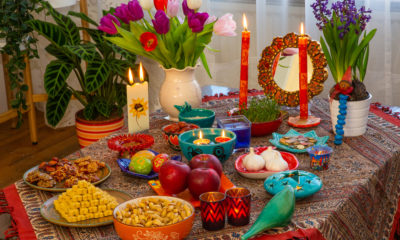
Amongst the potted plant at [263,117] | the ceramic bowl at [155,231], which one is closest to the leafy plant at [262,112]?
the potted plant at [263,117]

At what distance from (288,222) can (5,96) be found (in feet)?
10.7

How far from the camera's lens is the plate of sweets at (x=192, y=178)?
125 cm

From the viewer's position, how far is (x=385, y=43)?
2.72m

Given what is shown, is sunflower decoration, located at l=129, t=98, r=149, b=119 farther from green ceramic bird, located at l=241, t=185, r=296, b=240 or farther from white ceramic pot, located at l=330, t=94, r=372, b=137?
green ceramic bird, located at l=241, t=185, r=296, b=240

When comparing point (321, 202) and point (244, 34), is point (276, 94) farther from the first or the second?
point (321, 202)

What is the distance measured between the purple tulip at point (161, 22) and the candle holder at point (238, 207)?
2.43 feet

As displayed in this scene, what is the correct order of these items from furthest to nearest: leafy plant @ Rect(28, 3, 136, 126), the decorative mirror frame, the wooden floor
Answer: the wooden floor, leafy plant @ Rect(28, 3, 136, 126), the decorative mirror frame

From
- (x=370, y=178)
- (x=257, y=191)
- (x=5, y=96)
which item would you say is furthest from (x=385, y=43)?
(x=5, y=96)

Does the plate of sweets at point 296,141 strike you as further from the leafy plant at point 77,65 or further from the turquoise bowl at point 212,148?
the leafy plant at point 77,65

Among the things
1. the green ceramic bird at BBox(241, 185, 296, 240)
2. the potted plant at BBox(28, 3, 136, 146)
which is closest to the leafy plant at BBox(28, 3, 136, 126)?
the potted plant at BBox(28, 3, 136, 146)

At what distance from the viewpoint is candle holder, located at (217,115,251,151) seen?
1.61 m

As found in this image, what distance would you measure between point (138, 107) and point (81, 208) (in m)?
0.64

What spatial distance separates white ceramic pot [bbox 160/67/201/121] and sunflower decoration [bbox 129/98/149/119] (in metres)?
0.15

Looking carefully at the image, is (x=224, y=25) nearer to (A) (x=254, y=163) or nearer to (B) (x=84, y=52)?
(A) (x=254, y=163)
